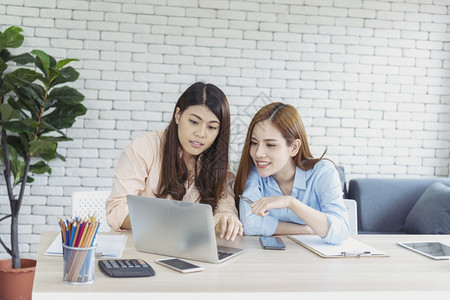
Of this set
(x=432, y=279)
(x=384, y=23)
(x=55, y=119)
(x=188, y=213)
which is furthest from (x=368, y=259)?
(x=384, y=23)

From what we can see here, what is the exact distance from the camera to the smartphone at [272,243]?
1793mm

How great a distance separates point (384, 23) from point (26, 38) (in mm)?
2640

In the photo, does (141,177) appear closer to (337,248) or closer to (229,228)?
(229,228)

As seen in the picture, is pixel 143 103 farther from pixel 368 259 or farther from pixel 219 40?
pixel 368 259

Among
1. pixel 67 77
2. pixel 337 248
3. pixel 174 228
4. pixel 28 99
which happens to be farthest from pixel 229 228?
pixel 28 99

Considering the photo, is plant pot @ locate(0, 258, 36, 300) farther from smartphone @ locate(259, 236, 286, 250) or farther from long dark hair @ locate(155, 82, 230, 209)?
smartphone @ locate(259, 236, 286, 250)

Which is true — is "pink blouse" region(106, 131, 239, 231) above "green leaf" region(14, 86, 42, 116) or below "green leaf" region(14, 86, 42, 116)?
below

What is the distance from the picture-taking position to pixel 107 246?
1.72 m

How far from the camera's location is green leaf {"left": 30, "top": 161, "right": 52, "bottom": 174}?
3.48 m

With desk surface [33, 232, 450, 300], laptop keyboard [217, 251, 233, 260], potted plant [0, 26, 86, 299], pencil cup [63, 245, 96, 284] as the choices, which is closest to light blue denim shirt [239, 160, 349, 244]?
desk surface [33, 232, 450, 300]

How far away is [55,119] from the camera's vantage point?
11.3ft

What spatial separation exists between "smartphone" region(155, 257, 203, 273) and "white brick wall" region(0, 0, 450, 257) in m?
2.20

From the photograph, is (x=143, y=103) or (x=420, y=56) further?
(x=420, y=56)

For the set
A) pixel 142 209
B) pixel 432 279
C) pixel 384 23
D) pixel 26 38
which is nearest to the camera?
pixel 432 279
